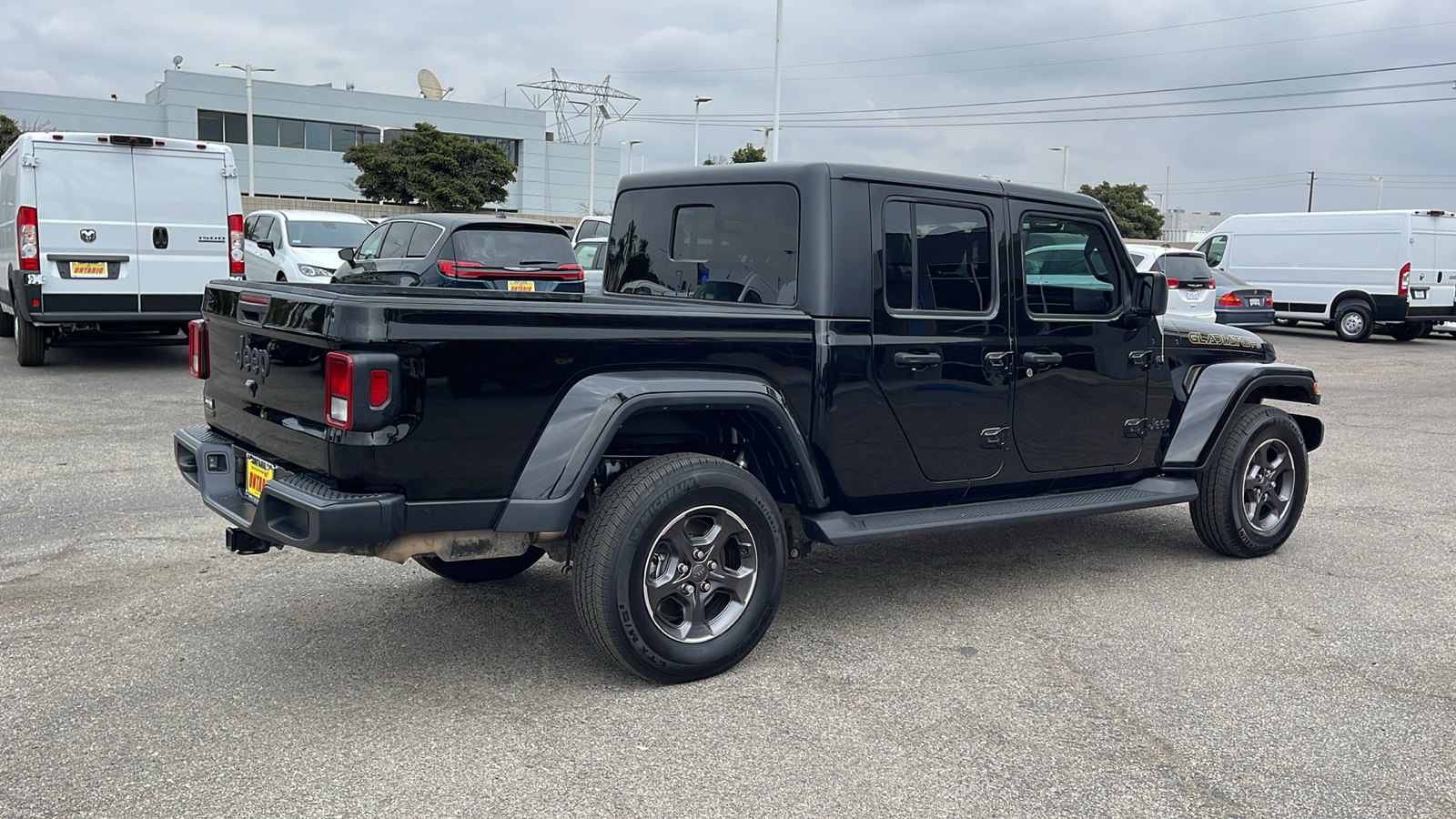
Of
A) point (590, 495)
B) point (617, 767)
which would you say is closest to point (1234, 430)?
point (590, 495)

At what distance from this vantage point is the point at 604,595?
12.1 feet

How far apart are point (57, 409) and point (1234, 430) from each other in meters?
8.72

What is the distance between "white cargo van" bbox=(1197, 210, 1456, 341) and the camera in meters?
20.7

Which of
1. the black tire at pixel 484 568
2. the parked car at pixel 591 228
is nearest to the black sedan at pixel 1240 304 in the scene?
the parked car at pixel 591 228

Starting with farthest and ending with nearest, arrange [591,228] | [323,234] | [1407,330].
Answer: [1407,330]
[591,228]
[323,234]

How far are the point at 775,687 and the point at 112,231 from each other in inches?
392

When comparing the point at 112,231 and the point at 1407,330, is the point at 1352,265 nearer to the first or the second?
the point at 1407,330

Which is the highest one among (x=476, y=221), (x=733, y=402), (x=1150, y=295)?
(x=476, y=221)

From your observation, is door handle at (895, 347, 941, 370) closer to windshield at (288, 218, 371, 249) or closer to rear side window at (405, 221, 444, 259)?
rear side window at (405, 221, 444, 259)

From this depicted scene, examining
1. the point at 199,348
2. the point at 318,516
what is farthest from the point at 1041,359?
the point at 199,348

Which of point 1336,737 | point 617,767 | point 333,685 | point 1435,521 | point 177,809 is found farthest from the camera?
point 1435,521

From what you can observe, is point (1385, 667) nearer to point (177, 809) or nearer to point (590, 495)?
A: point (590, 495)

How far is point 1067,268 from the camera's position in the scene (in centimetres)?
513

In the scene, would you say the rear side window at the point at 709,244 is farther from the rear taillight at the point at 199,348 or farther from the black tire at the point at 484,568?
the rear taillight at the point at 199,348
